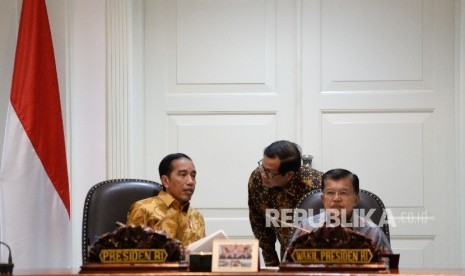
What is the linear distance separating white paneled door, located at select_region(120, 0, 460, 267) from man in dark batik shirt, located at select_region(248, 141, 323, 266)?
0.65 m

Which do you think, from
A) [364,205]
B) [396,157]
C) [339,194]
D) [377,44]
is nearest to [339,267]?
[339,194]

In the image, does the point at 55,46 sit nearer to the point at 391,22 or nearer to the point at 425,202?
the point at 391,22

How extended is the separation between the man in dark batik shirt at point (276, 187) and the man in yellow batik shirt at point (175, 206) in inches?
18.7

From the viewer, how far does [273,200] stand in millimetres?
4887

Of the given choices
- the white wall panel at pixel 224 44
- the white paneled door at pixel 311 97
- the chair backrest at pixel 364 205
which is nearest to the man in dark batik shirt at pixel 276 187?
the chair backrest at pixel 364 205

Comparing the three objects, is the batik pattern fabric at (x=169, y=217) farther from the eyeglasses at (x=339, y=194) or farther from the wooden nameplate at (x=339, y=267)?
the wooden nameplate at (x=339, y=267)

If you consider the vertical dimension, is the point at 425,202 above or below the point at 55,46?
below

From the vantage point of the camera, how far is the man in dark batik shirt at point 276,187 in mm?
4762

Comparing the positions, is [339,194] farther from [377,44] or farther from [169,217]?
[377,44]

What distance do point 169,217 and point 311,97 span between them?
1620 mm

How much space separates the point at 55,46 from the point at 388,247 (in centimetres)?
235

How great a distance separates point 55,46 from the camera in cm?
541

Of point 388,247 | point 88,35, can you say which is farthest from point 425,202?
point 88,35

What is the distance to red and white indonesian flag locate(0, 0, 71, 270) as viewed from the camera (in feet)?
16.5
